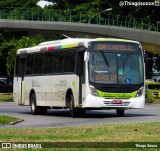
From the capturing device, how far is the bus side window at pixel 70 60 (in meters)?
28.2

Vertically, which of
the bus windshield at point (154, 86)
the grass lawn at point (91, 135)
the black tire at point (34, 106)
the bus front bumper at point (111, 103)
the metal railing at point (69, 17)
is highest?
the metal railing at point (69, 17)

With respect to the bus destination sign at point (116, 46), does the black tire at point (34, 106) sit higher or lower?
lower

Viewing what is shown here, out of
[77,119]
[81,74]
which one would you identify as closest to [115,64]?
[81,74]

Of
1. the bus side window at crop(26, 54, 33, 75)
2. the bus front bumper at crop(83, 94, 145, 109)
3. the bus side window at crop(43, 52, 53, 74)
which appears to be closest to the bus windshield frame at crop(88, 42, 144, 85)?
the bus front bumper at crop(83, 94, 145, 109)

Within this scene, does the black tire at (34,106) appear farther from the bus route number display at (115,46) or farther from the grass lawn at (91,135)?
the grass lawn at (91,135)

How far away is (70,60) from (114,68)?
84.6 inches

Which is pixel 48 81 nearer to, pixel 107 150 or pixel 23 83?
pixel 23 83

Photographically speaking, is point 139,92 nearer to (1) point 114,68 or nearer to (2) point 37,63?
(1) point 114,68

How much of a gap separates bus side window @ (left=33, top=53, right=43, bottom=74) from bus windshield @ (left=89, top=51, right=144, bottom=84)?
15.0ft

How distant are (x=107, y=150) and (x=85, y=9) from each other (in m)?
72.2

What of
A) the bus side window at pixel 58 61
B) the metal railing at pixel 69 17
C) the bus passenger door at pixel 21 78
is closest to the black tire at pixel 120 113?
the bus side window at pixel 58 61

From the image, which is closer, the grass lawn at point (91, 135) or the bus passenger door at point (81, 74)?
the grass lawn at point (91, 135)

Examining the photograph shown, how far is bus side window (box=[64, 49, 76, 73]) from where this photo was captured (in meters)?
28.2

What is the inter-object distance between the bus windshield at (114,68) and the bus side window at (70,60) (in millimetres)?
1144
